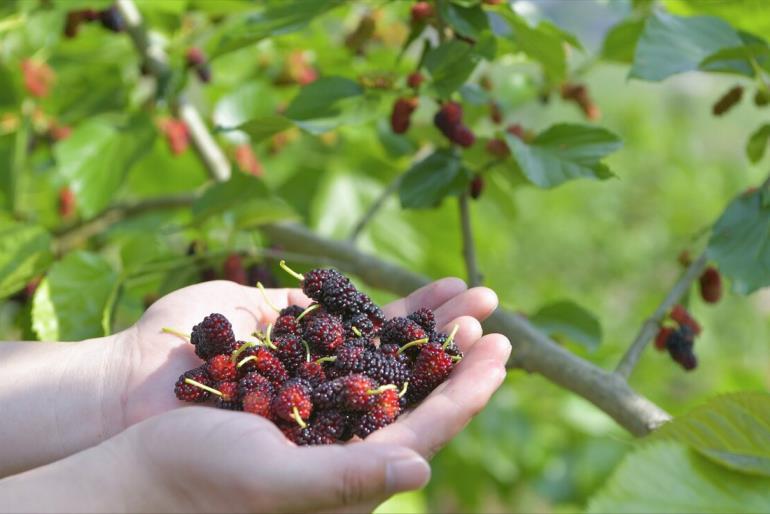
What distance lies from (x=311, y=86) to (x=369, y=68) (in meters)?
0.34

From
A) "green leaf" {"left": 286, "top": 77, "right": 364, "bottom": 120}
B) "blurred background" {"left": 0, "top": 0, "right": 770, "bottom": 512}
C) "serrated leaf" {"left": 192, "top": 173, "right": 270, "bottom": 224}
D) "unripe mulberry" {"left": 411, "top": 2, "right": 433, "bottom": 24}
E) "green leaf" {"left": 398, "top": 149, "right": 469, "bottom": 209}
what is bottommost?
"blurred background" {"left": 0, "top": 0, "right": 770, "bottom": 512}

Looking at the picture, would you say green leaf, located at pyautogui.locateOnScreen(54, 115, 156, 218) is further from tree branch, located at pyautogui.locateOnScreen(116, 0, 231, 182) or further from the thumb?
the thumb

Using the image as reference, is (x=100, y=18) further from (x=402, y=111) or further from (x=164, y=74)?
(x=402, y=111)

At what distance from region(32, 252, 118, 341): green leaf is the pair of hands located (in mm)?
Result: 175

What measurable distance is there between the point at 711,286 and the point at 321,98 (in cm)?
62

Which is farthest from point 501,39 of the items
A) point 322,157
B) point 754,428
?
point 322,157

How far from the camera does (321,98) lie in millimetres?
1186

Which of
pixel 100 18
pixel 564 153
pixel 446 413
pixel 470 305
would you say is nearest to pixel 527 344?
pixel 470 305

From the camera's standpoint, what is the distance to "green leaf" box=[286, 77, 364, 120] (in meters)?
1.17

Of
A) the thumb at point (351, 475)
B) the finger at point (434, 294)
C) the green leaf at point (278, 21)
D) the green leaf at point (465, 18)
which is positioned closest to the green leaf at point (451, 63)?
the green leaf at point (465, 18)

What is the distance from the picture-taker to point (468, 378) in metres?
0.84

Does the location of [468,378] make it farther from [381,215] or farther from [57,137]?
[57,137]

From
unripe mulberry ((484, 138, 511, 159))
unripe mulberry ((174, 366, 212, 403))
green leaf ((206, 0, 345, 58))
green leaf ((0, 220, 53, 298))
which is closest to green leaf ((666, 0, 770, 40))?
unripe mulberry ((484, 138, 511, 159))

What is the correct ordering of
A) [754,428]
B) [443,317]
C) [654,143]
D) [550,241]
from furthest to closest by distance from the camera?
[654,143] → [550,241] → [443,317] → [754,428]
